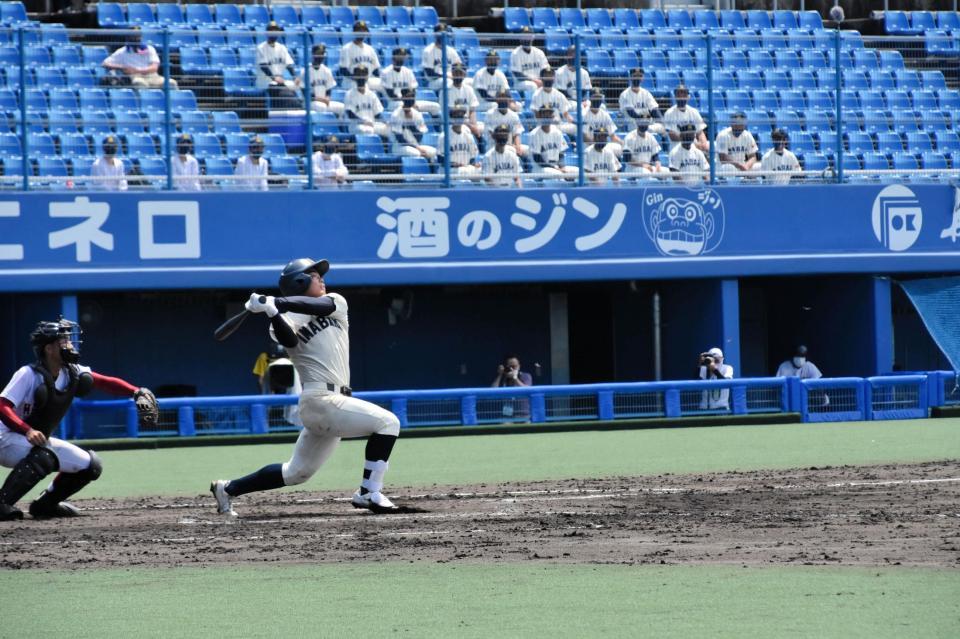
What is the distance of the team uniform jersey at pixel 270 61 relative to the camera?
68.4ft

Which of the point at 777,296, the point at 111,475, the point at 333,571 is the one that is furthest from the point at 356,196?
the point at 333,571

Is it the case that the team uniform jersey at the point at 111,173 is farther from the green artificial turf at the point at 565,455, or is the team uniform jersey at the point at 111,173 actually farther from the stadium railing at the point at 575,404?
the green artificial turf at the point at 565,455

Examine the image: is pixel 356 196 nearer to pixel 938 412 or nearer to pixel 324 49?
pixel 324 49

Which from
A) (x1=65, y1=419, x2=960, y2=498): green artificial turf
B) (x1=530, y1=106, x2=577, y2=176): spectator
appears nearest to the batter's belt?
(x1=65, y1=419, x2=960, y2=498): green artificial turf

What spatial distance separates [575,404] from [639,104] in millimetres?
4538

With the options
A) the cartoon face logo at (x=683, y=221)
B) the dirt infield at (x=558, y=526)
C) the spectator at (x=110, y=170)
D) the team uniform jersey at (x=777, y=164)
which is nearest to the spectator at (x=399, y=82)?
the cartoon face logo at (x=683, y=221)

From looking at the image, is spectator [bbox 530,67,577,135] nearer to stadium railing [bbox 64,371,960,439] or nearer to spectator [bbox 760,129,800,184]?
spectator [bbox 760,129,800,184]

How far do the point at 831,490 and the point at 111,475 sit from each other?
719cm

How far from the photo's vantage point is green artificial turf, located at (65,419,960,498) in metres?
13.4

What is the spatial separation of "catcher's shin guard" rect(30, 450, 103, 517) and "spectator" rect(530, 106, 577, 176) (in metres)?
11.3

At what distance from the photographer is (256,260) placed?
1953 cm

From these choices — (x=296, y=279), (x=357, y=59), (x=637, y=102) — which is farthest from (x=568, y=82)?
(x=296, y=279)

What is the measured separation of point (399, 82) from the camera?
20641 millimetres

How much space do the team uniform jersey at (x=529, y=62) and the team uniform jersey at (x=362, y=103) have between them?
2298 mm
